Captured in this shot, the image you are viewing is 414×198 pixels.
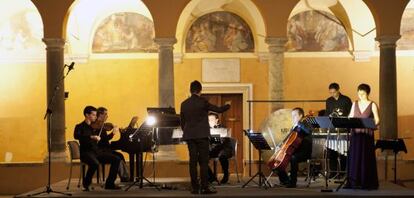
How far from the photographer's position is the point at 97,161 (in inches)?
Answer: 464

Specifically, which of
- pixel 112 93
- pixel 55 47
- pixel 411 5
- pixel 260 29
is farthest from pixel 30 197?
pixel 411 5

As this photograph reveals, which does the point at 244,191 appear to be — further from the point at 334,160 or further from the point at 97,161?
the point at 334,160

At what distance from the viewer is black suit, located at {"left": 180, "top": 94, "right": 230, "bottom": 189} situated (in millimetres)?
10938

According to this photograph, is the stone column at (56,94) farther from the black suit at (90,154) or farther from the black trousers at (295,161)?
the black trousers at (295,161)

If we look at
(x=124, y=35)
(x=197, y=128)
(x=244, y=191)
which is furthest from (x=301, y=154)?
(x=124, y=35)

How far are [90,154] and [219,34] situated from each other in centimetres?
798

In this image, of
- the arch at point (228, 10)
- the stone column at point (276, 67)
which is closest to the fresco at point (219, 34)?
the arch at point (228, 10)

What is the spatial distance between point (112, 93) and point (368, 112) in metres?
8.66

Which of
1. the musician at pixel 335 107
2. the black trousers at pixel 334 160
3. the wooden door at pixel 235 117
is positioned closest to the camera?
the black trousers at pixel 334 160

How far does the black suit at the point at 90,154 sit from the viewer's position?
1173 centimetres

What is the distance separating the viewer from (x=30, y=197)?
11.2 m

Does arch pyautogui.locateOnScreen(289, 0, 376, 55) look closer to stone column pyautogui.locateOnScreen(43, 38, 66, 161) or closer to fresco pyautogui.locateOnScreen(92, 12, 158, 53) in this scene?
fresco pyautogui.locateOnScreen(92, 12, 158, 53)

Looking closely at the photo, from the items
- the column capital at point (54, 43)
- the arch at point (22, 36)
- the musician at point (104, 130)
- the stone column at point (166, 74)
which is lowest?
the musician at point (104, 130)

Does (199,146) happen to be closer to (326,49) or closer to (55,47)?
(55,47)
